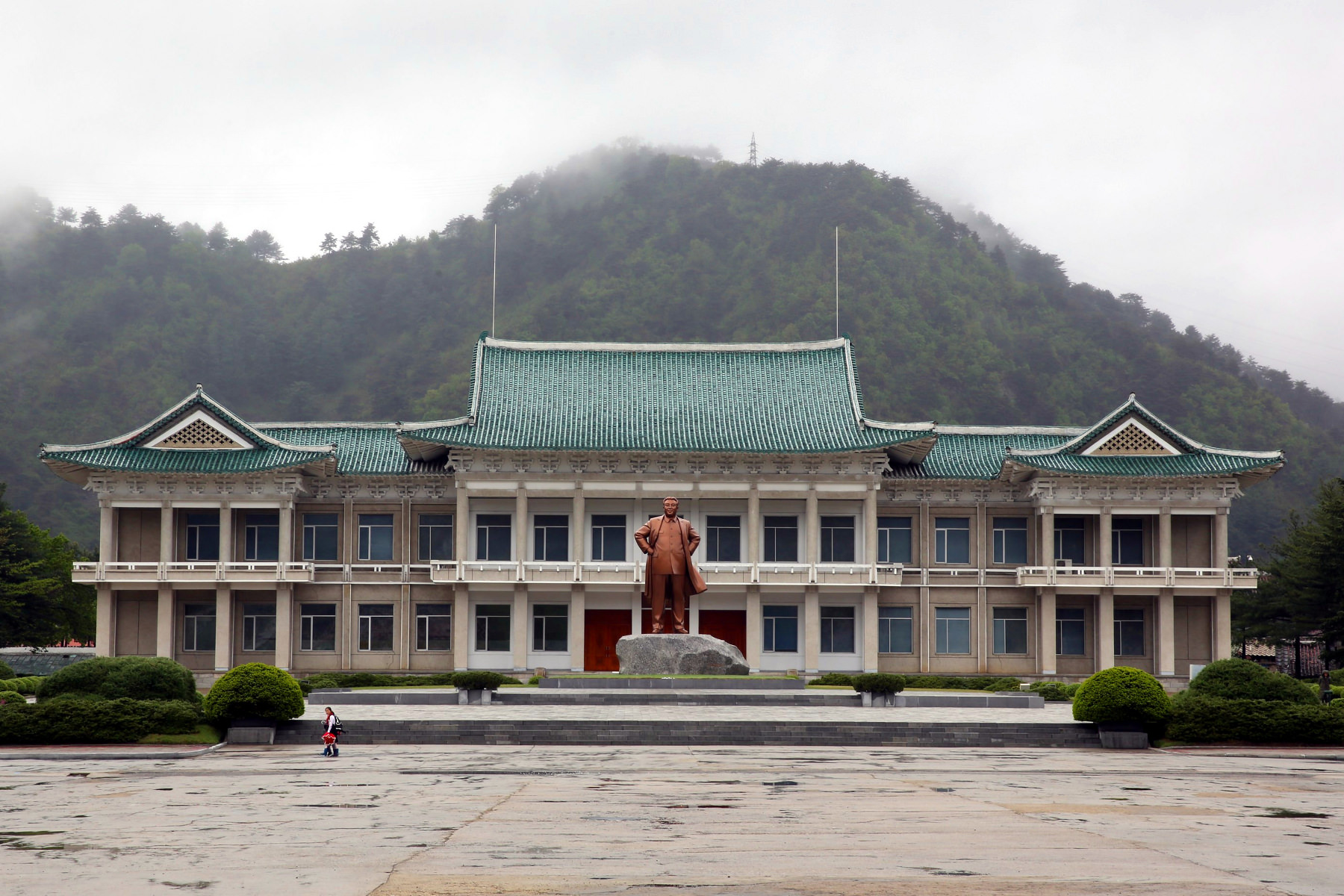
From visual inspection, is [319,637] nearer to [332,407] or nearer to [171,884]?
[171,884]

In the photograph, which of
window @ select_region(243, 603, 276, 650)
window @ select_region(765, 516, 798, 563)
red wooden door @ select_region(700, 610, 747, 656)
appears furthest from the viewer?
window @ select_region(765, 516, 798, 563)

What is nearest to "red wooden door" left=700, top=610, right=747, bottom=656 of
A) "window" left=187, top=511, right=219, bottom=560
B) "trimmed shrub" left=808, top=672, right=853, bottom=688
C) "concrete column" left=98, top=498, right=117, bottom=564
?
"trimmed shrub" left=808, top=672, right=853, bottom=688

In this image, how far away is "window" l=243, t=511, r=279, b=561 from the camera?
49156 millimetres

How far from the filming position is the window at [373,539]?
4984 cm

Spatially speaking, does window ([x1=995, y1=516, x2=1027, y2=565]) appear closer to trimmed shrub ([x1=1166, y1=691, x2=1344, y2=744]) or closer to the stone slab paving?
trimmed shrub ([x1=1166, y1=691, x2=1344, y2=744])

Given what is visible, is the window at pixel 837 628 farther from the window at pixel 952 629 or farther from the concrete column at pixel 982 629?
the concrete column at pixel 982 629

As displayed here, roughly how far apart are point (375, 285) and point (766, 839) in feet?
355

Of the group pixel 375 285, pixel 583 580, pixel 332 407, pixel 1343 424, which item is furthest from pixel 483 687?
pixel 1343 424

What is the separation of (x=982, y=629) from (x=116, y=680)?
3233 cm

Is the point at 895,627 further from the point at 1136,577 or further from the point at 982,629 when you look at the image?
the point at 1136,577

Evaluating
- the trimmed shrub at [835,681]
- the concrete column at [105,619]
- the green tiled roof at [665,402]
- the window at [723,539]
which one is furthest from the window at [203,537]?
the trimmed shrub at [835,681]

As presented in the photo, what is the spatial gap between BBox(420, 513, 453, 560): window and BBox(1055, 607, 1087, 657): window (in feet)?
75.4

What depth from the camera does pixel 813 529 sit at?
47375mm

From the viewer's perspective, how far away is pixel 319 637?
160ft
